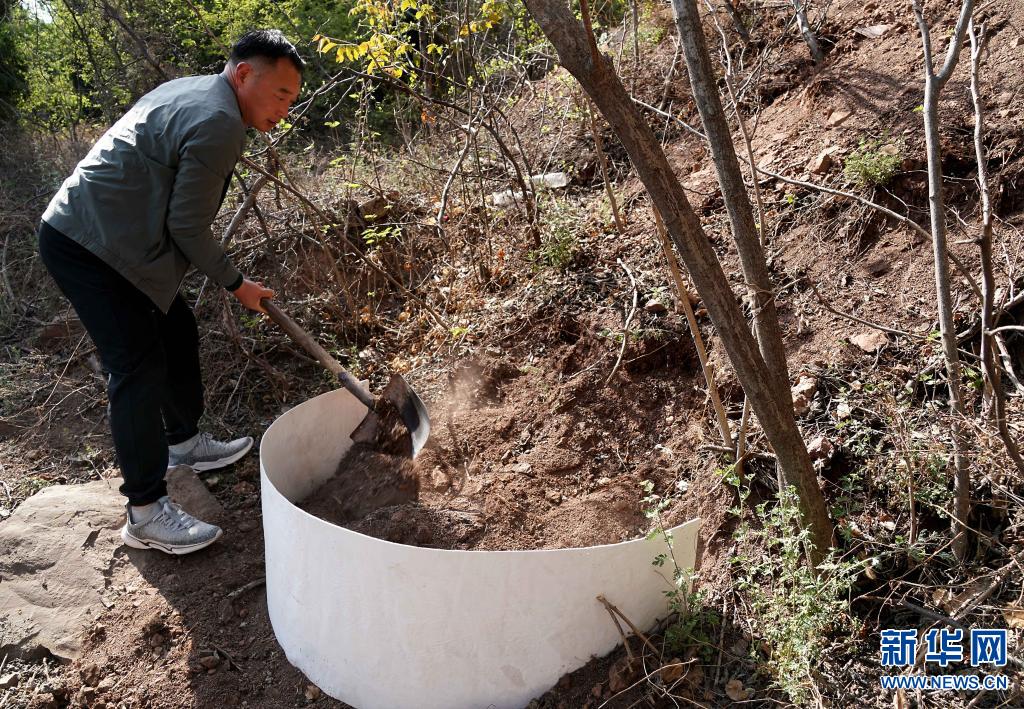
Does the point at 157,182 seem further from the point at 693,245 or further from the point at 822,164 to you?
the point at 822,164

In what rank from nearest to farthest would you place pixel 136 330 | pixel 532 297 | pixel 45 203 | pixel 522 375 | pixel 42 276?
1. pixel 136 330
2. pixel 522 375
3. pixel 532 297
4. pixel 42 276
5. pixel 45 203

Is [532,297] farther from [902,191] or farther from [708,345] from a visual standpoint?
[902,191]

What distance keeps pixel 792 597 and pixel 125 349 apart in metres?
2.50

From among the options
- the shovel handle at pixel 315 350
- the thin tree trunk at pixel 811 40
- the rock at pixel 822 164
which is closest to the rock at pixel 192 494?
the shovel handle at pixel 315 350

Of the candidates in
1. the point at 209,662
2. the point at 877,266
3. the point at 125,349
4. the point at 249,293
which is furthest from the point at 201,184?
the point at 877,266

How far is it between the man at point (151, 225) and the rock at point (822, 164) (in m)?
2.31

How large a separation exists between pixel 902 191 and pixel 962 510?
1541 mm

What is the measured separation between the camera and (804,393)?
279 cm

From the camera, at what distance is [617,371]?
3297mm

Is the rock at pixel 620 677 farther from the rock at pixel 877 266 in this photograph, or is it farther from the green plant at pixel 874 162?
the green plant at pixel 874 162

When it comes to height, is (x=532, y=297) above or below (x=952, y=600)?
above

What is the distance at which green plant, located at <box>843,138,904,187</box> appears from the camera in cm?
316

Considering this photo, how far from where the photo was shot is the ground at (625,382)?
90.8 inches

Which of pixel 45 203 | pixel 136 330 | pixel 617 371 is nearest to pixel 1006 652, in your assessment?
pixel 617 371
